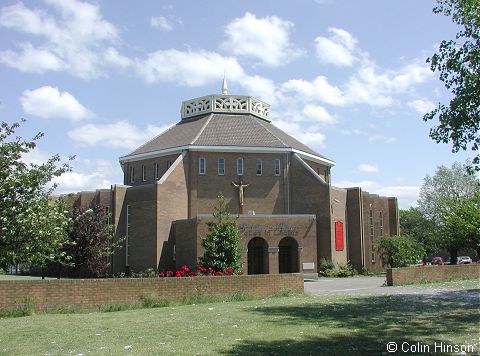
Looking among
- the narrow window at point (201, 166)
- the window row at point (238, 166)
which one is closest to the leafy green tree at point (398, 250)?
the window row at point (238, 166)

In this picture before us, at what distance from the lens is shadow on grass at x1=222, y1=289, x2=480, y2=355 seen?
375 inches

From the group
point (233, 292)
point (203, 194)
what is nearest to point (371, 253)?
point (203, 194)

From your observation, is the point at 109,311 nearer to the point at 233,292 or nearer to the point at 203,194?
the point at 233,292

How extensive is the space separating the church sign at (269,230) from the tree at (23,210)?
2634 centimetres

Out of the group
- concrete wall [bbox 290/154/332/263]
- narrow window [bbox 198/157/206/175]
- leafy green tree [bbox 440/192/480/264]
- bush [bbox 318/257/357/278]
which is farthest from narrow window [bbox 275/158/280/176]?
leafy green tree [bbox 440/192/480/264]

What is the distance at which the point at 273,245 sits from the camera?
4091 cm

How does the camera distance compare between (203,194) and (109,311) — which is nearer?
(109,311)

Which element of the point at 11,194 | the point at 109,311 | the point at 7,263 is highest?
the point at 11,194

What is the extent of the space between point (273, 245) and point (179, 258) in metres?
7.58

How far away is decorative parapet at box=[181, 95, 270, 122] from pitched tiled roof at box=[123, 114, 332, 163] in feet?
2.49

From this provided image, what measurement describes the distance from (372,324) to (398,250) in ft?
108

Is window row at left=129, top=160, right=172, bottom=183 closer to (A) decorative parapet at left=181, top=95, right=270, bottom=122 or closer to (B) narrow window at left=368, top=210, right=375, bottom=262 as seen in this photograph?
(A) decorative parapet at left=181, top=95, right=270, bottom=122

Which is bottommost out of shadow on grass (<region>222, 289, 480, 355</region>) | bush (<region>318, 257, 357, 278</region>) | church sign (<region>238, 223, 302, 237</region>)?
bush (<region>318, 257, 357, 278</region>)

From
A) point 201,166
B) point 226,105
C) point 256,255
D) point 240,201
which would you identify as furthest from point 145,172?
point 256,255
